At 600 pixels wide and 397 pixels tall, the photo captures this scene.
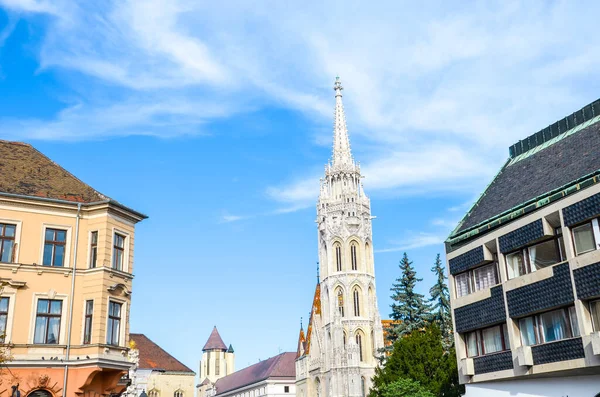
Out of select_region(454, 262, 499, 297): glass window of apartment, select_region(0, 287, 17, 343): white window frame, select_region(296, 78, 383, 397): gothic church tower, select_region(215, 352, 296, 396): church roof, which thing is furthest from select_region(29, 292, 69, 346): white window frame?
select_region(215, 352, 296, 396): church roof

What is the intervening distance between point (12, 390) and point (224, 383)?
13756 cm

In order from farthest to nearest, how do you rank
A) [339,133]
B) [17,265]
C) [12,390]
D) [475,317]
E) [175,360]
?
[339,133] < [175,360] < [475,317] < [17,265] < [12,390]

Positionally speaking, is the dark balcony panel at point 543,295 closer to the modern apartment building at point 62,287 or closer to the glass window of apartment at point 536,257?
the glass window of apartment at point 536,257

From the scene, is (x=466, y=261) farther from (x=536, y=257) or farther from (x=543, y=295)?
(x=543, y=295)

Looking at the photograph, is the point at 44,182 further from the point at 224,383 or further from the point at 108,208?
the point at 224,383

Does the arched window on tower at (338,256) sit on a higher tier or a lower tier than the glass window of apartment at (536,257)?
higher

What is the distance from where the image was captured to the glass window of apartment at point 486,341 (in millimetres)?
28547

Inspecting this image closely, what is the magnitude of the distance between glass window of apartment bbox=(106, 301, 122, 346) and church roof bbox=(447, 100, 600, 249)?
51.9 ft

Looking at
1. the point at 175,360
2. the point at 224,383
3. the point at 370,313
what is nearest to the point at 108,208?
the point at 175,360

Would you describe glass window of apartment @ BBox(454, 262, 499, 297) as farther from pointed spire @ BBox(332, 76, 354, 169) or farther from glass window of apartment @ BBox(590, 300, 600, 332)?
pointed spire @ BBox(332, 76, 354, 169)

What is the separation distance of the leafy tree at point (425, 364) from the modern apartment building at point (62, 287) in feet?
73.6

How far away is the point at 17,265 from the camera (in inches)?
1099

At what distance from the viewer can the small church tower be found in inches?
6624

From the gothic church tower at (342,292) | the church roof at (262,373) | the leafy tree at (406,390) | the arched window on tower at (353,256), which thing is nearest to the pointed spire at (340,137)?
the gothic church tower at (342,292)
